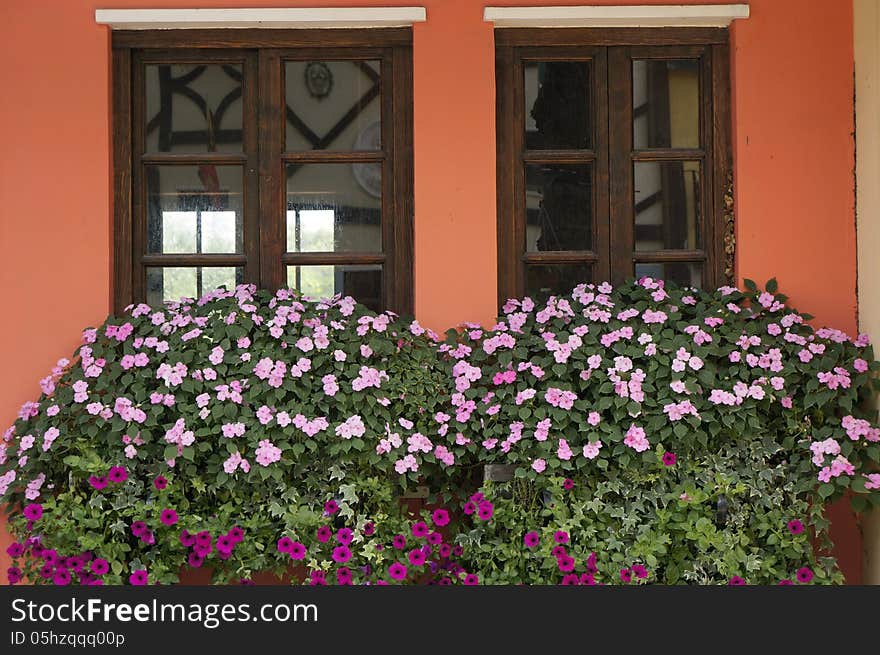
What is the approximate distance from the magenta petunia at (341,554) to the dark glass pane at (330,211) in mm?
1427

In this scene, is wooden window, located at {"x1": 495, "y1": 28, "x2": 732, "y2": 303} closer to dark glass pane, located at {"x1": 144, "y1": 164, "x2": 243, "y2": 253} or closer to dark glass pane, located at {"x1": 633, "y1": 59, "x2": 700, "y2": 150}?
dark glass pane, located at {"x1": 633, "y1": 59, "x2": 700, "y2": 150}

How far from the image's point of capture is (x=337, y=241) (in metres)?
4.78

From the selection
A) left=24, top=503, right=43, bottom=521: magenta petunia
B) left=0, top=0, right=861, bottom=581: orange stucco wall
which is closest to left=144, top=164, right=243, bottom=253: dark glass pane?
left=0, top=0, right=861, bottom=581: orange stucco wall

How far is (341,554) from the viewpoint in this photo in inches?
158

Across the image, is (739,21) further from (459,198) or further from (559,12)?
(459,198)

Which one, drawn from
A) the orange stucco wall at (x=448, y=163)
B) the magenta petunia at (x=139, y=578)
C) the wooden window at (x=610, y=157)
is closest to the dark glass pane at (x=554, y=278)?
the wooden window at (x=610, y=157)

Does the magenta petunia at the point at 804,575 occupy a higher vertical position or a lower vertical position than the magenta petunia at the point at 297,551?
lower

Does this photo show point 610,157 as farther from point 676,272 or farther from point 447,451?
point 447,451

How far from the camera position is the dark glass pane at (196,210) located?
4777 millimetres

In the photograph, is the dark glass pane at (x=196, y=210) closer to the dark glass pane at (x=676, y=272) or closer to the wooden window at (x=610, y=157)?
the wooden window at (x=610, y=157)

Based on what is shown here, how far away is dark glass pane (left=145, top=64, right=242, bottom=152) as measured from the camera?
477 centimetres

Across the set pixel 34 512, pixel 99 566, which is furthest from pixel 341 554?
pixel 34 512

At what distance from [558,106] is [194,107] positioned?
1672 millimetres

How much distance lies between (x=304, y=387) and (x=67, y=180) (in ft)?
4.84
